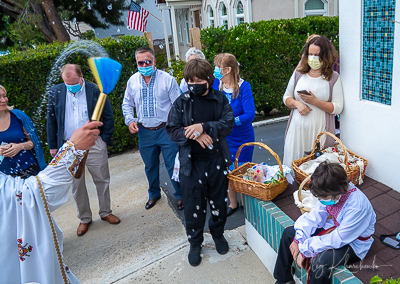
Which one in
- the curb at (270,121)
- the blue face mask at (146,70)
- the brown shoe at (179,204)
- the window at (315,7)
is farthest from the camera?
the window at (315,7)

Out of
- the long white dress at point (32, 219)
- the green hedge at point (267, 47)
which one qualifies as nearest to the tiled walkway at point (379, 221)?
the long white dress at point (32, 219)

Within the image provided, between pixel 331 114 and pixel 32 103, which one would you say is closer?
pixel 331 114

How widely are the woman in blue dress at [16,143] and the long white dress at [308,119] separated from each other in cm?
318

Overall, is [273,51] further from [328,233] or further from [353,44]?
[328,233]

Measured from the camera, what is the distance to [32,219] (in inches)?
75.7

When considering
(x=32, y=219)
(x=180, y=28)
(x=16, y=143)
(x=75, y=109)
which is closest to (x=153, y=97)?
(x=75, y=109)

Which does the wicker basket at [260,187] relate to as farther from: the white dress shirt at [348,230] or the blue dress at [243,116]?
the white dress shirt at [348,230]

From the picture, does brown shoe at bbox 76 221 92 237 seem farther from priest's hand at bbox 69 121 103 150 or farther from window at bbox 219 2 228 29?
window at bbox 219 2 228 29

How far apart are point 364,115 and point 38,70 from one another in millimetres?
5717

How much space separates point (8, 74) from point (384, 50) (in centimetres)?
612

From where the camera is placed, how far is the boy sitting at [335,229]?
7.69ft

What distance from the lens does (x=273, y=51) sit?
7.89 metres

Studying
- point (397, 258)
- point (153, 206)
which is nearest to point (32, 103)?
point (153, 206)

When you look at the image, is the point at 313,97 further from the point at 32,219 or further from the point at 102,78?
the point at 32,219
